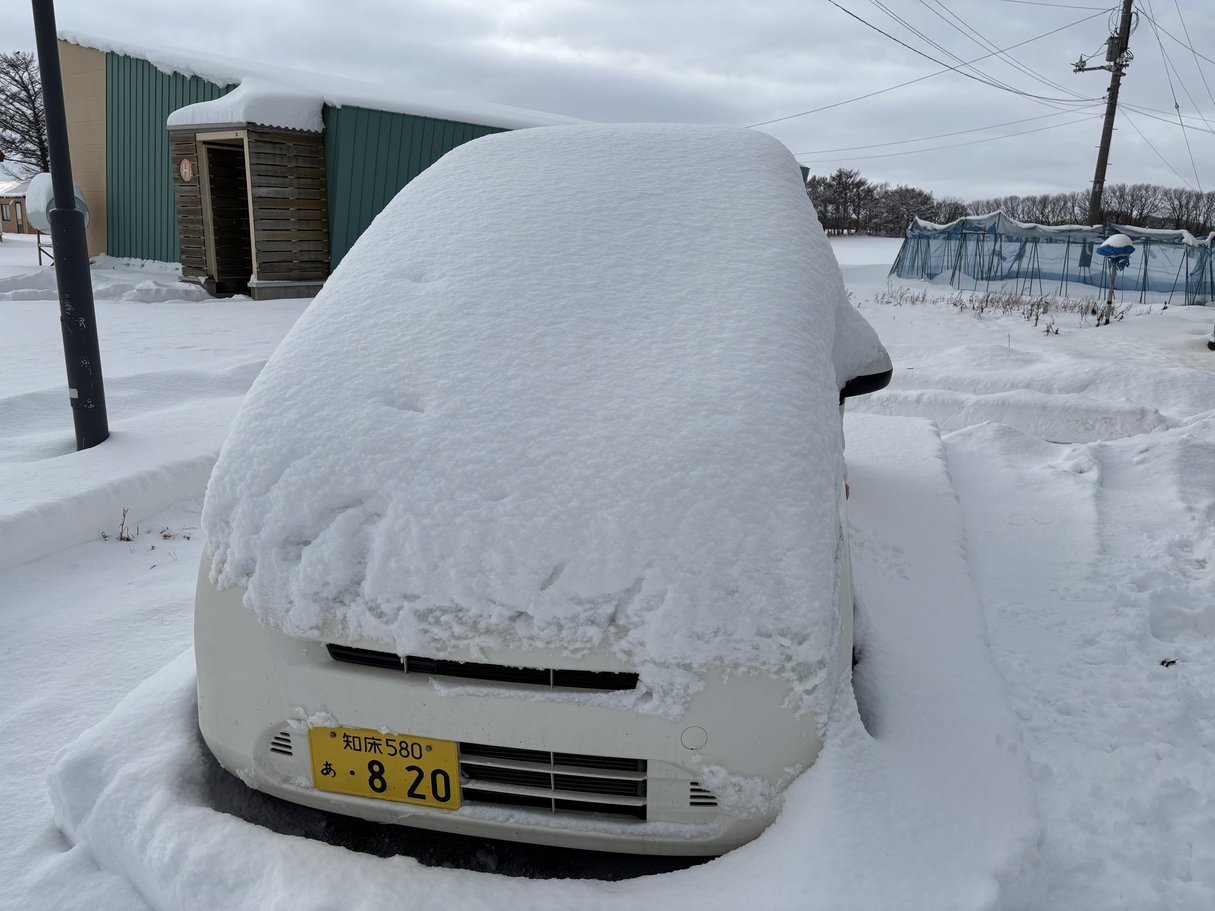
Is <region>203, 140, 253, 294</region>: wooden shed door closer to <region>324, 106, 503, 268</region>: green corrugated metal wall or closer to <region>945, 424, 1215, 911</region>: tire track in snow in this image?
<region>324, 106, 503, 268</region>: green corrugated metal wall

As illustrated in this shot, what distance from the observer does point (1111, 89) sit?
22062mm

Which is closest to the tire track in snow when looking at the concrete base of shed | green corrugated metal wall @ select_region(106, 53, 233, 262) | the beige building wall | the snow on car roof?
the snow on car roof

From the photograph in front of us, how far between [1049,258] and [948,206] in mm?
23648

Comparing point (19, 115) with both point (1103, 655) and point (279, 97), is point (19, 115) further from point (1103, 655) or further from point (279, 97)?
point (1103, 655)

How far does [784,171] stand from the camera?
2875 millimetres

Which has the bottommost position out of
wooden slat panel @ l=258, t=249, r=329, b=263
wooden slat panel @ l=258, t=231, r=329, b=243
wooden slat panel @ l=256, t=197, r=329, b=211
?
wooden slat panel @ l=258, t=249, r=329, b=263

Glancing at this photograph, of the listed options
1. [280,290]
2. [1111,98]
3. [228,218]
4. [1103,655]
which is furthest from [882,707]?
[1111,98]

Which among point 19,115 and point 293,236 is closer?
point 293,236

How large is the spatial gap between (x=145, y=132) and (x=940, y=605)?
49.8ft

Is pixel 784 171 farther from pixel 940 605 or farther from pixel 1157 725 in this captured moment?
pixel 1157 725

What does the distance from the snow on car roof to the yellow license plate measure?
0.71ft

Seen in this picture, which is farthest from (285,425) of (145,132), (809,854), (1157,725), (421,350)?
(145,132)

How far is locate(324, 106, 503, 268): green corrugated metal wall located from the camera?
12.0 m

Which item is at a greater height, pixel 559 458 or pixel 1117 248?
pixel 1117 248
